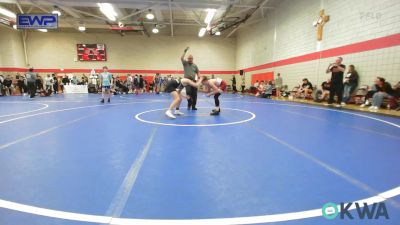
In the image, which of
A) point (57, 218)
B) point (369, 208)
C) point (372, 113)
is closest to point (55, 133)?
point (57, 218)

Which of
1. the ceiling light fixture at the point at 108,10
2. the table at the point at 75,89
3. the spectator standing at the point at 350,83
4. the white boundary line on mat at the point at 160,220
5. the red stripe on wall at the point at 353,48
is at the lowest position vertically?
the white boundary line on mat at the point at 160,220

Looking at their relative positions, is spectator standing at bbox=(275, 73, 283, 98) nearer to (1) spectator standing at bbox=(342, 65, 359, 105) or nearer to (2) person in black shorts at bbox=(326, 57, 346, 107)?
(1) spectator standing at bbox=(342, 65, 359, 105)

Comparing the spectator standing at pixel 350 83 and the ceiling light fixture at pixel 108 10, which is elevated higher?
the ceiling light fixture at pixel 108 10

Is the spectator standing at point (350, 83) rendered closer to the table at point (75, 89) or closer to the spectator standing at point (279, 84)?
the spectator standing at point (279, 84)

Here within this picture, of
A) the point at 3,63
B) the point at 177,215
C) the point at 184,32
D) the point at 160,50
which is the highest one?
the point at 184,32

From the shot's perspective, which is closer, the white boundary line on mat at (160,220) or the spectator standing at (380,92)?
the white boundary line on mat at (160,220)

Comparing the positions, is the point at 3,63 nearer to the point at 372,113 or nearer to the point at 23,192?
the point at 23,192

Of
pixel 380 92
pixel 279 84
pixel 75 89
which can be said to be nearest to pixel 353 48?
pixel 380 92

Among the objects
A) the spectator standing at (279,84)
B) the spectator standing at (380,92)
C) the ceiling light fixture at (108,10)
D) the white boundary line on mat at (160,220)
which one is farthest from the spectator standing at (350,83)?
the ceiling light fixture at (108,10)

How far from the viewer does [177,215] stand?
1.79 m

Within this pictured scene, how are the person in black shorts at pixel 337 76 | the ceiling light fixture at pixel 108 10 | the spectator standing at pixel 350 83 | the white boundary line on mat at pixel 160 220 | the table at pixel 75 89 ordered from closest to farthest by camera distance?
the white boundary line on mat at pixel 160 220 < the person in black shorts at pixel 337 76 < the spectator standing at pixel 350 83 < the ceiling light fixture at pixel 108 10 < the table at pixel 75 89

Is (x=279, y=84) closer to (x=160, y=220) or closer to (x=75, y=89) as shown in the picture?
(x=160, y=220)

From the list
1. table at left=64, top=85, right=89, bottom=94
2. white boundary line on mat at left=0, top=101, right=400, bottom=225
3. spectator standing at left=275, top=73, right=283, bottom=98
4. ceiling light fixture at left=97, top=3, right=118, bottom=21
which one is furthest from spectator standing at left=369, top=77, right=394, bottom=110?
table at left=64, top=85, right=89, bottom=94

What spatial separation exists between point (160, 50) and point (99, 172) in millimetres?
24306
